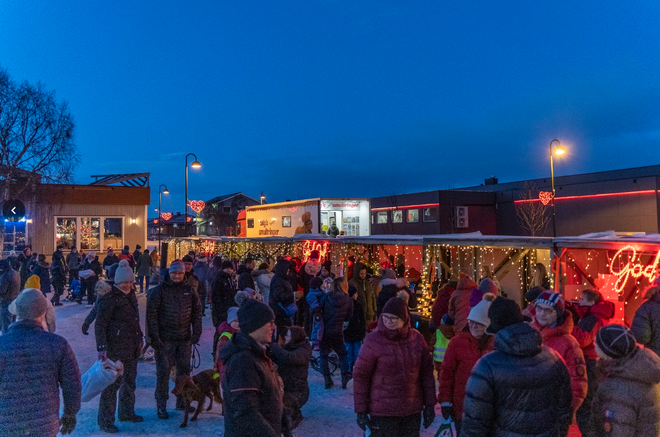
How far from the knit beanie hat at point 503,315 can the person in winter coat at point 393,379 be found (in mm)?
753

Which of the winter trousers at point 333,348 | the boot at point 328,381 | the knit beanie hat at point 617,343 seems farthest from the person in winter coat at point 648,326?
the boot at point 328,381

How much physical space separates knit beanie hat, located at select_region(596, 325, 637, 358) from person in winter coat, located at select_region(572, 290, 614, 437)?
1864mm

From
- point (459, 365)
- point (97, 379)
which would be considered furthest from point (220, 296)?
point (459, 365)

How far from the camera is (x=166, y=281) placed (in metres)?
5.96

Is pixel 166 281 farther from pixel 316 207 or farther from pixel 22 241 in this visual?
pixel 22 241

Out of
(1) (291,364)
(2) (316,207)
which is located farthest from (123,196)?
(1) (291,364)

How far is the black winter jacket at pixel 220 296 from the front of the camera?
8.14 metres

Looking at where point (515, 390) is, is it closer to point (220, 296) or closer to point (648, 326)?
point (648, 326)

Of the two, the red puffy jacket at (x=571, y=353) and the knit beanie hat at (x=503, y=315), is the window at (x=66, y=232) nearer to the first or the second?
the red puffy jacket at (x=571, y=353)

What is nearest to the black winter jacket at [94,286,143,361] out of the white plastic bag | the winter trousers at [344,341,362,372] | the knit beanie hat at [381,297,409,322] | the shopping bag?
the white plastic bag

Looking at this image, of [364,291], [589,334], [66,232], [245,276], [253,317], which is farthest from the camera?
[66,232]

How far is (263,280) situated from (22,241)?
24.2m

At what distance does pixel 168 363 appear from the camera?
600cm

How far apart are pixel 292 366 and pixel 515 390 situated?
2511 millimetres
